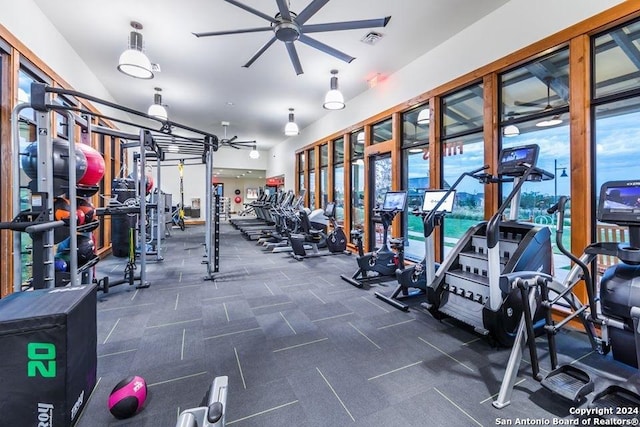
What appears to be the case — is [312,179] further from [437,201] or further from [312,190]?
[437,201]

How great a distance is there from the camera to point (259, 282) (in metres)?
4.52

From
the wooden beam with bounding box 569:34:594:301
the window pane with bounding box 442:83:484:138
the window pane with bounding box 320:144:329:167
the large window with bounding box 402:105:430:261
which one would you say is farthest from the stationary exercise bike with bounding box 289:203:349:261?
the wooden beam with bounding box 569:34:594:301

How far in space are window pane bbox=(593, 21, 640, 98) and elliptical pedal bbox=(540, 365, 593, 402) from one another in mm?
2597

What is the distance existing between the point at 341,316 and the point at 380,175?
409 centimetres

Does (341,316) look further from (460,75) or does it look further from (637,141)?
(460,75)

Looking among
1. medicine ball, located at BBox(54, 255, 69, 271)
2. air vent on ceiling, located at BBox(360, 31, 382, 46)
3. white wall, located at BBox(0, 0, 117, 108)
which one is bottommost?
medicine ball, located at BBox(54, 255, 69, 271)

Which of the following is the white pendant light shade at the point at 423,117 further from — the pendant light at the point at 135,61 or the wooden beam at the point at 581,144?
the pendant light at the point at 135,61

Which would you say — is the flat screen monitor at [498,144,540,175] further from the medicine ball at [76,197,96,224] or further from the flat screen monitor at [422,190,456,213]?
the medicine ball at [76,197,96,224]

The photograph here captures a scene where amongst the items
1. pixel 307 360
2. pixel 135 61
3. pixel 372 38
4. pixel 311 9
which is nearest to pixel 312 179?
pixel 372 38

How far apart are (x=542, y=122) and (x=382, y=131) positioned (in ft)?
11.0

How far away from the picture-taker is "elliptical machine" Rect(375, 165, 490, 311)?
10.6ft

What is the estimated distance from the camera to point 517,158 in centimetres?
281

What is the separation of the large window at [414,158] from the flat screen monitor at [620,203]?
294cm

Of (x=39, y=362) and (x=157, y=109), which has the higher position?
(x=157, y=109)
